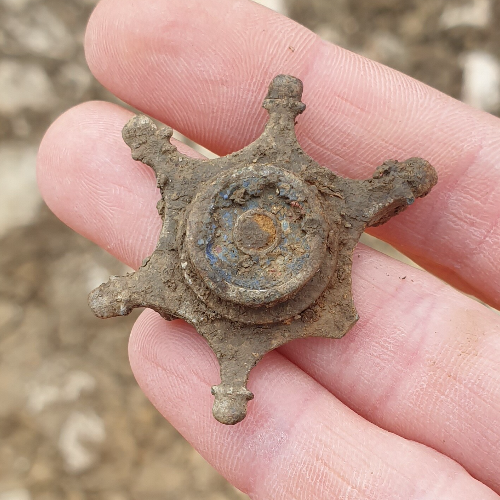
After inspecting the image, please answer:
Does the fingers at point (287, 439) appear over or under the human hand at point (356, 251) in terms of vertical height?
under

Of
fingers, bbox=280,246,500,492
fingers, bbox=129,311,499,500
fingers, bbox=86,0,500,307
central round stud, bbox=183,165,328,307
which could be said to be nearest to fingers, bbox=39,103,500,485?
fingers, bbox=280,246,500,492

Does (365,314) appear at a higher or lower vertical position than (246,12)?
lower

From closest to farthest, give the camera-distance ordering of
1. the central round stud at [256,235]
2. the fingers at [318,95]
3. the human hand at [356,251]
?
the central round stud at [256,235] < the human hand at [356,251] < the fingers at [318,95]

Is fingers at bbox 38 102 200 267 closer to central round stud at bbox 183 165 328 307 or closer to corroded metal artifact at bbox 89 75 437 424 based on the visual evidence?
corroded metal artifact at bbox 89 75 437 424

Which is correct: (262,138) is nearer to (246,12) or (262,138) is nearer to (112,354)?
(246,12)

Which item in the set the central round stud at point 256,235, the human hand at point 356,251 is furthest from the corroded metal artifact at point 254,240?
the human hand at point 356,251

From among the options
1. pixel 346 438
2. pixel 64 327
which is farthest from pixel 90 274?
pixel 346 438

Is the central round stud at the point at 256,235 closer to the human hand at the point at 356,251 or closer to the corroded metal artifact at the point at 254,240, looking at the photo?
the corroded metal artifact at the point at 254,240

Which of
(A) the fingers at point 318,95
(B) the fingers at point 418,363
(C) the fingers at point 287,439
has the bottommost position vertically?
(C) the fingers at point 287,439
